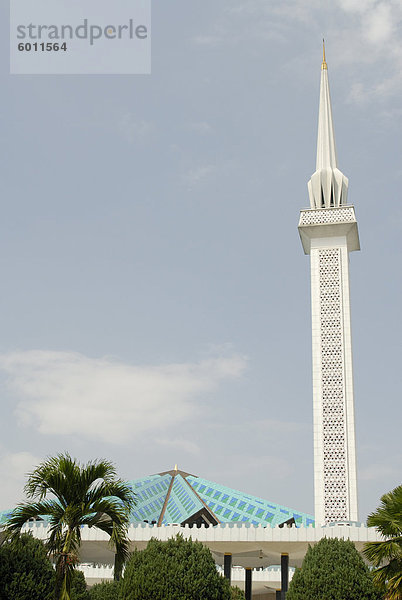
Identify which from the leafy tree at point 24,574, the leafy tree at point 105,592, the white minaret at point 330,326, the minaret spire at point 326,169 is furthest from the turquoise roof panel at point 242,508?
the minaret spire at point 326,169

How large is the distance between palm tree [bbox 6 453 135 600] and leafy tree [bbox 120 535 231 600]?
1.92 meters

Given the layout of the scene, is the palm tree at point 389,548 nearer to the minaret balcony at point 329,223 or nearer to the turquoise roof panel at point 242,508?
the turquoise roof panel at point 242,508

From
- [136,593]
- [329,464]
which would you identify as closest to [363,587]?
[136,593]

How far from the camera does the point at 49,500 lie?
42.6 ft

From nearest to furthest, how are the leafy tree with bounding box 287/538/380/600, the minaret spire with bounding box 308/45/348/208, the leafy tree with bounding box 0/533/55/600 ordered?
the leafy tree with bounding box 287/538/380/600 < the leafy tree with bounding box 0/533/55/600 < the minaret spire with bounding box 308/45/348/208

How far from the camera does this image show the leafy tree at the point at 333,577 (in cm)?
1559

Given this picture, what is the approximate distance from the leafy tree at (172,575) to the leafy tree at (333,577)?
6.30 feet

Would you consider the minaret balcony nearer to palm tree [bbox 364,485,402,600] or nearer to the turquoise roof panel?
the turquoise roof panel

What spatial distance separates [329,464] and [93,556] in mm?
11762

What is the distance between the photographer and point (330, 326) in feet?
110

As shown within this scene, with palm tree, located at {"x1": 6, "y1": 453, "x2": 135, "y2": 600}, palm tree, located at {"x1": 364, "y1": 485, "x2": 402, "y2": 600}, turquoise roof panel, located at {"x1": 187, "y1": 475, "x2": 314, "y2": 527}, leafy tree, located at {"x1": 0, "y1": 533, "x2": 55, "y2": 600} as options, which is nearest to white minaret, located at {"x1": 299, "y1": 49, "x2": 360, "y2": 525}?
turquoise roof panel, located at {"x1": 187, "y1": 475, "x2": 314, "y2": 527}

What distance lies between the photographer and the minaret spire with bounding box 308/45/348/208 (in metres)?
35.7

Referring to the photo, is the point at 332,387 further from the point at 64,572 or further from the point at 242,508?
the point at 64,572

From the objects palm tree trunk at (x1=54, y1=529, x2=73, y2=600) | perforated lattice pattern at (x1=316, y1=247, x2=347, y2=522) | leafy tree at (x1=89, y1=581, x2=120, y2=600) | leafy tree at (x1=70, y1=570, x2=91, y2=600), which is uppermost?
perforated lattice pattern at (x1=316, y1=247, x2=347, y2=522)
